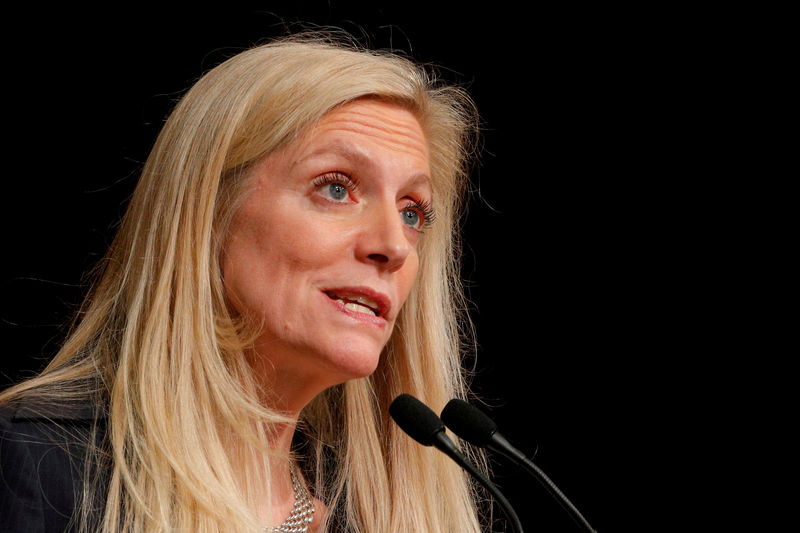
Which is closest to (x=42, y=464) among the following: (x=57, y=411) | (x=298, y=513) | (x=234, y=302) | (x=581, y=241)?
(x=57, y=411)

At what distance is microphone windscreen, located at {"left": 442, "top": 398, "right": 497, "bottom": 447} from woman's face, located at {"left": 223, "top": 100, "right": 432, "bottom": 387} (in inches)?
8.8


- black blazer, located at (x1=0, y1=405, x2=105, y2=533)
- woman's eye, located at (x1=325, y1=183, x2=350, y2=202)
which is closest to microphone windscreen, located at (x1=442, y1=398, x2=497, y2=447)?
woman's eye, located at (x1=325, y1=183, x2=350, y2=202)

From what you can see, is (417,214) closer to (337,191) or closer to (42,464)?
(337,191)

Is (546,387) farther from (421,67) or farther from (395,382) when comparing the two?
(421,67)

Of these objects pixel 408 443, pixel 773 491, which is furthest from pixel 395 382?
pixel 773 491

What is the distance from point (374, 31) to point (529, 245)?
70cm

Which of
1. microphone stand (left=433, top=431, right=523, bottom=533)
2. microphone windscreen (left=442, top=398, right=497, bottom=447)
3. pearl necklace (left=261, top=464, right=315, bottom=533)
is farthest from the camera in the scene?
pearl necklace (left=261, top=464, right=315, bottom=533)

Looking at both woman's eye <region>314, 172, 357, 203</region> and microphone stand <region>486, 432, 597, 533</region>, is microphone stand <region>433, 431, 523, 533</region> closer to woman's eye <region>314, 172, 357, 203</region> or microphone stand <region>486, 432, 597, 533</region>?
microphone stand <region>486, 432, 597, 533</region>

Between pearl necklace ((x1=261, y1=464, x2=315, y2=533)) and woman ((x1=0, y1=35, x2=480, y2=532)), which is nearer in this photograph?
woman ((x1=0, y1=35, x2=480, y2=532))

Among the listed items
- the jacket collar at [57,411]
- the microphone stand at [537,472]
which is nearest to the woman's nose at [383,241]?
the microphone stand at [537,472]

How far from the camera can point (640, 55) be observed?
8.94ft

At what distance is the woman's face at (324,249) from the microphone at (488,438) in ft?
0.77

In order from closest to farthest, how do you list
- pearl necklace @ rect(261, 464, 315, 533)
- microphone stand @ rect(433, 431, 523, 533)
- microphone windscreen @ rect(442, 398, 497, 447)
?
microphone stand @ rect(433, 431, 523, 533)
microphone windscreen @ rect(442, 398, 497, 447)
pearl necklace @ rect(261, 464, 315, 533)

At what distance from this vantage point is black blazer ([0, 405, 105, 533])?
157 cm
